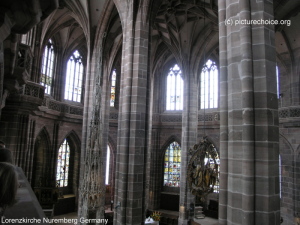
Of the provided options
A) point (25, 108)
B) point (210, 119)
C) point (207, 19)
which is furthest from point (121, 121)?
point (210, 119)

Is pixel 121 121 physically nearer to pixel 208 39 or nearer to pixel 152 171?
pixel 208 39

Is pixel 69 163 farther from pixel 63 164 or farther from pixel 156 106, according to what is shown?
pixel 156 106

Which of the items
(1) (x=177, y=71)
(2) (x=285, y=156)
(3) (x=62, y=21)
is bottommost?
(2) (x=285, y=156)

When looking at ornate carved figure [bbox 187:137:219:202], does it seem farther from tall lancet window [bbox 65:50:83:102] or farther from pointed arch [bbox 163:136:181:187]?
tall lancet window [bbox 65:50:83:102]

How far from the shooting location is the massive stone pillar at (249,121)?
5.27 m

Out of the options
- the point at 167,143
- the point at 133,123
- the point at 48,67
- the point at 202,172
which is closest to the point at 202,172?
the point at 202,172

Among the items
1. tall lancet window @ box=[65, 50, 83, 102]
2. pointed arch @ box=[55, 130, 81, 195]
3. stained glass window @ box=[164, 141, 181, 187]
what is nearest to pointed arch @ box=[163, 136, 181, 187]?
stained glass window @ box=[164, 141, 181, 187]

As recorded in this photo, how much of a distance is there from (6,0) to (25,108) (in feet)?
34.8

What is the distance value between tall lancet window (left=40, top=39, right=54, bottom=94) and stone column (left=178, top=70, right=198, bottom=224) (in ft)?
34.6

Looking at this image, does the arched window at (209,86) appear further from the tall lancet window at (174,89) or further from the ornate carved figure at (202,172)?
the ornate carved figure at (202,172)

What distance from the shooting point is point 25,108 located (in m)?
13.8

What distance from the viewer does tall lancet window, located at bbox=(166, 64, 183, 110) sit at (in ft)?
82.0

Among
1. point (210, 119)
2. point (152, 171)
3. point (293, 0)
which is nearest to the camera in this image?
point (293, 0)

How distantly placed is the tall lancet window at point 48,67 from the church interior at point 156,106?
0.10 metres
